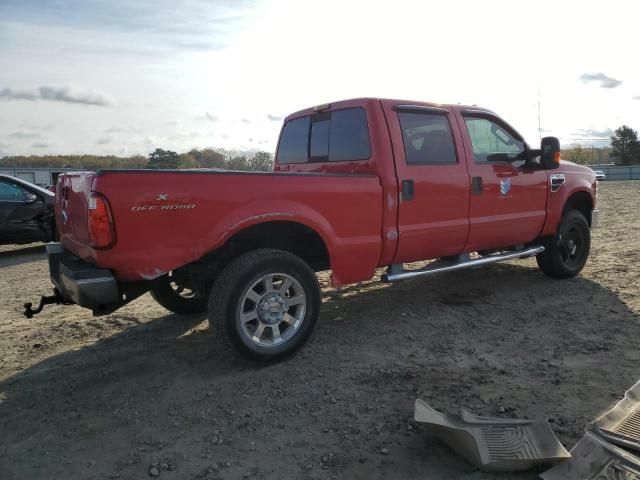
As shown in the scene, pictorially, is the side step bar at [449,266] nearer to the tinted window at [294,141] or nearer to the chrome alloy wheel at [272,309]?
the chrome alloy wheel at [272,309]

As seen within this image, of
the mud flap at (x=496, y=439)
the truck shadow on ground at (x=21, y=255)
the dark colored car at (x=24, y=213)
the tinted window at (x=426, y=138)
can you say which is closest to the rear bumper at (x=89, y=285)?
the mud flap at (x=496, y=439)

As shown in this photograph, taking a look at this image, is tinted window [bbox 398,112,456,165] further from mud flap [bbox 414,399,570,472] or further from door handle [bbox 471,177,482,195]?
mud flap [bbox 414,399,570,472]

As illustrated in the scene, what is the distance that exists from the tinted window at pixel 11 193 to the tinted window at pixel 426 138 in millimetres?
7541

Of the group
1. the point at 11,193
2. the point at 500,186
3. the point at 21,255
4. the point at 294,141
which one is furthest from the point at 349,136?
the point at 21,255

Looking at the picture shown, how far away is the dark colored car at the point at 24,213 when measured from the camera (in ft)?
29.4

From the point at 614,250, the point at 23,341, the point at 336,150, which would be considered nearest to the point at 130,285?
the point at 23,341

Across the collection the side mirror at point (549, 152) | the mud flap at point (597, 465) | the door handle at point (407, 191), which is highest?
the side mirror at point (549, 152)

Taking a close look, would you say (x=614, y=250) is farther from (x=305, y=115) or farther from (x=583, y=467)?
(x=583, y=467)

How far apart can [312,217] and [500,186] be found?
7.78 ft

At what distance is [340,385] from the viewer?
11.6ft

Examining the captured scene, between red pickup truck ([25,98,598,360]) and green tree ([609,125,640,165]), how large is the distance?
54449 millimetres

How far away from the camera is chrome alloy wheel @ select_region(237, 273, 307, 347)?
3.79 m

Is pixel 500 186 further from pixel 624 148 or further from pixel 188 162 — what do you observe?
pixel 624 148

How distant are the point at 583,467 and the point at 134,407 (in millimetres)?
2633
